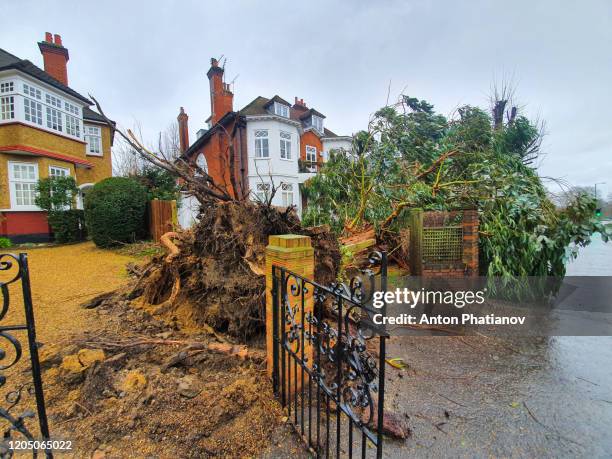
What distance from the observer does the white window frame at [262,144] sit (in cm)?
1748

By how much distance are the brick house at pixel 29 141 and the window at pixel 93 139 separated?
2.54m

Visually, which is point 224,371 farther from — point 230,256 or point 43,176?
point 43,176

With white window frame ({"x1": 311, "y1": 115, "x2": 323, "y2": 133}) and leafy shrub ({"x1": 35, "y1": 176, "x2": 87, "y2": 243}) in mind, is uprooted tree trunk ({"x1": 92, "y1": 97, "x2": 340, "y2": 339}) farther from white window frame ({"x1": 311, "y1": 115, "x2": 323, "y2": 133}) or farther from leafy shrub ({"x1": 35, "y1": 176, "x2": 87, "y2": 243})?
white window frame ({"x1": 311, "y1": 115, "x2": 323, "y2": 133})

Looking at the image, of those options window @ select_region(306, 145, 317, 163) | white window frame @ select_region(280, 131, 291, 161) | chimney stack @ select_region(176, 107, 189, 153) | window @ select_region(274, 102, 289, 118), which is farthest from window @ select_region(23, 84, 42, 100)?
window @ select_region(306, 145, 317, 163)

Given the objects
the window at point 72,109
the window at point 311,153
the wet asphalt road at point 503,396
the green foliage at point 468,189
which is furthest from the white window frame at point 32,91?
the wet asphalt road at point 503,396

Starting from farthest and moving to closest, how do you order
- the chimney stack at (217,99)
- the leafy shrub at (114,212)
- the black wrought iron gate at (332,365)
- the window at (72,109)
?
1. the chimney stack at (217,99)
2. the window at (72,109)
3. the leafy shrub at (114,212)
4. the black wrought iron gate at (332,365)

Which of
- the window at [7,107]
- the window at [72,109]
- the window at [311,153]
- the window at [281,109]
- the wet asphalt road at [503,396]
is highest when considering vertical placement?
the window at [281,109]

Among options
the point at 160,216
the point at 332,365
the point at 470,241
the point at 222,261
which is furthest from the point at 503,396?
the point at 160,216

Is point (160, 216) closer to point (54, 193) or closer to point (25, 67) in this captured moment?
point (54, 193)

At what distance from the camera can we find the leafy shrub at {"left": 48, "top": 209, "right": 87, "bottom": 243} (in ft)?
36.5

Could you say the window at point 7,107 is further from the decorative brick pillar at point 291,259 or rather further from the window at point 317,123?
the window at point 317,123

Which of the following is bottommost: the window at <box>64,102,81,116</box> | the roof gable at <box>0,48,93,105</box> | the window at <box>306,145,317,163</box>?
the window at <box>306,145,317,163</box>

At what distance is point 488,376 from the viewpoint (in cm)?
313

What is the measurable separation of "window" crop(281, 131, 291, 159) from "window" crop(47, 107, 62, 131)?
11305 mm
